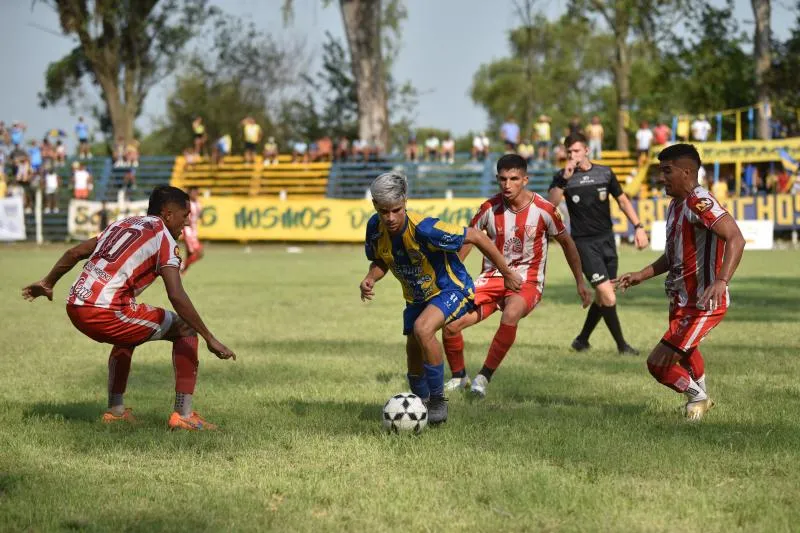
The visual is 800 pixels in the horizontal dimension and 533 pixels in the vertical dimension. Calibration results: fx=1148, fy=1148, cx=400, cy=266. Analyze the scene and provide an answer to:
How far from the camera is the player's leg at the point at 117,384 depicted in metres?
7.44

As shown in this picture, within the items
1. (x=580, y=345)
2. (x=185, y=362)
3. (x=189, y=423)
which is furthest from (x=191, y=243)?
(x=189, y=423)

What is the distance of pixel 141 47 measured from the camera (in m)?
48.7

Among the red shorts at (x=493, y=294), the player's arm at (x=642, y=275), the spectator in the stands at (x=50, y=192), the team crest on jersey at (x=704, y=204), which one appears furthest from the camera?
the spectator in the stands at (x=50, y=192)

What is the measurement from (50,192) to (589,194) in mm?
30103

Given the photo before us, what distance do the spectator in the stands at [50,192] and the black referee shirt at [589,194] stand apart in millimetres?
29714

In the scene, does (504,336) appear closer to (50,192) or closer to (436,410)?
(436,410)

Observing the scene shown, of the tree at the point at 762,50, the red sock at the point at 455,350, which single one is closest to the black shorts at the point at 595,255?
the red sock at the point at 455,350

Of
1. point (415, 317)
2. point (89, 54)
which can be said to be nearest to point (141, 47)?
point (89, 54)

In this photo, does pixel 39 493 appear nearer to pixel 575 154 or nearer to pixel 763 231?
pixel 575 154

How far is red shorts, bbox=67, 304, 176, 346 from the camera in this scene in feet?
23.0

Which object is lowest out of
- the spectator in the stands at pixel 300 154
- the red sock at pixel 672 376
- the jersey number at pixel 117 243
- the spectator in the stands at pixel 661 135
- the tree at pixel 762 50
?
the red sock at pixel 672 376

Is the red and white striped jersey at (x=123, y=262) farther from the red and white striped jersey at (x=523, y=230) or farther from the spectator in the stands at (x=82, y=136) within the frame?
the spectator in the stands at (x=82, y=136)

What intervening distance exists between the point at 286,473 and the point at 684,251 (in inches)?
119

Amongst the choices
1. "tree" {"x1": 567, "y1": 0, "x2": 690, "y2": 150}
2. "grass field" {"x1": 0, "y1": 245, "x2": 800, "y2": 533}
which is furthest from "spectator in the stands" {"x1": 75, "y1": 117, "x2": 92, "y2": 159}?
"grass field" {"x1": 0, "y1": 245, "x2": 800, "y2": 533}
